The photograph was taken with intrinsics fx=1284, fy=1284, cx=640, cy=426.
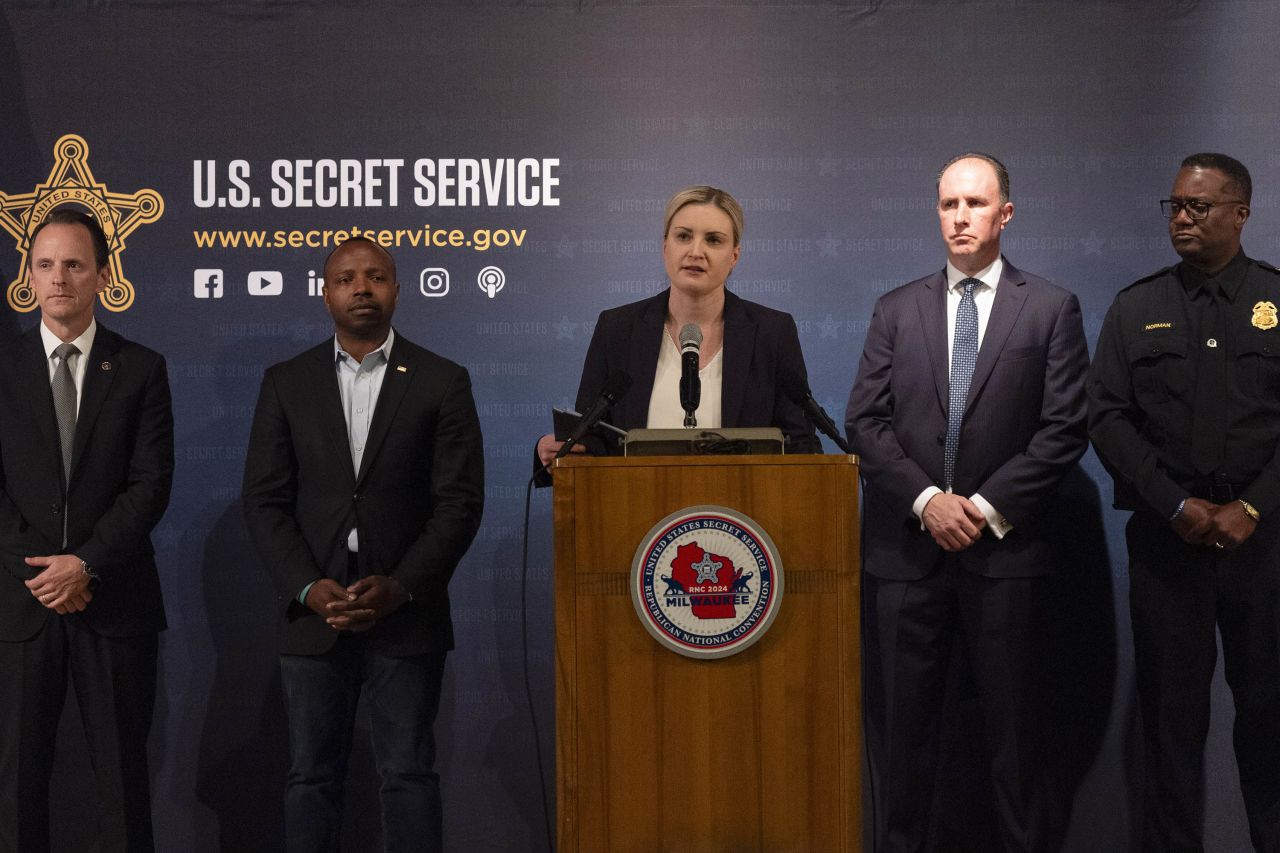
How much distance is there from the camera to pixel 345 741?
11.5 ft

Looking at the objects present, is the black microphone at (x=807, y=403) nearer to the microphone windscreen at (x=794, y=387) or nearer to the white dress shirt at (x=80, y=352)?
the microphone windscreen at (x=794, y=387)

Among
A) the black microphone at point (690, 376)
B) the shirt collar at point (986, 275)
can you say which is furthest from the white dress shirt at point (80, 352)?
the shirt collar at point (986, 275)

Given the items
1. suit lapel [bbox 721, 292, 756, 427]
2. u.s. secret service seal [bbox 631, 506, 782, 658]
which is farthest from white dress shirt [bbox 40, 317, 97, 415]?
u.s. secret service seal [bbox 631, 506, 782, 658]

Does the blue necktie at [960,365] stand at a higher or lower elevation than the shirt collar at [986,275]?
lower

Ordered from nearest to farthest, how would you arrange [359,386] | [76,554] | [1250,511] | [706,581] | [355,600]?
[706,581] → [355,600] → [1250,511] → [76,554] → [359,386]

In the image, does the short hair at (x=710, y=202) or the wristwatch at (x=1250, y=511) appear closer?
the wristwatch at (x=1250, y=511)

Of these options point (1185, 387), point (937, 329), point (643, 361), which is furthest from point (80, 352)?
point (1185, 387)

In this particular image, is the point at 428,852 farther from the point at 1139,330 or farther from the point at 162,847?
the point at 1139,330

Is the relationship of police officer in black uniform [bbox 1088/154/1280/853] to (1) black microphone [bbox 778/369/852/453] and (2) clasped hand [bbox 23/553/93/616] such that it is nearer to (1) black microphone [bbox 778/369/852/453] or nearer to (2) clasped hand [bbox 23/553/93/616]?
(1) black microphone [bbox 778/369/852/453]

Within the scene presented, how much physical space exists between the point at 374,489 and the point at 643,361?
83 cm

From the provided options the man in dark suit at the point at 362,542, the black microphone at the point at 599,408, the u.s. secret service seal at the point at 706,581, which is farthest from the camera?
the man in dark suit at the point at 362,542

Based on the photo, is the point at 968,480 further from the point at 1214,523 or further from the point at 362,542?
the point at 362,542

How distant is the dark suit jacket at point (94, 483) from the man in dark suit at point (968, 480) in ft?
6.76

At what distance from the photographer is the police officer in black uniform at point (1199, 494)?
350 centimetres
